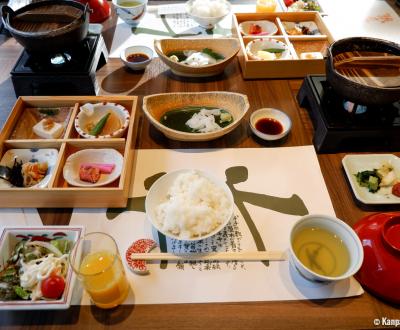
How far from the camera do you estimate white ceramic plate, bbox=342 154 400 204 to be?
1711 millimetres

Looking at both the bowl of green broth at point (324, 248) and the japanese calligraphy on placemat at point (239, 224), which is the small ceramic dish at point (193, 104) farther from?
the bowl of green broth at point (324, 248)

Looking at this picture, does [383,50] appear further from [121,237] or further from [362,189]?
[121,237]

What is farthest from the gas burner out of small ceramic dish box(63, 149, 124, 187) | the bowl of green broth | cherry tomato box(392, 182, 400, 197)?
cherry tomato box(392, 182, 400, 197)

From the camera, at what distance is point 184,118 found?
7.02ft

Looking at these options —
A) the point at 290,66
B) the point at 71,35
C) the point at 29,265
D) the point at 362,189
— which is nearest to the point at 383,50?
the point at 290,66

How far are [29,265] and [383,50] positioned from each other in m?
2.24

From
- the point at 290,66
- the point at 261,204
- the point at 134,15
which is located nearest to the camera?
the point at 261,204

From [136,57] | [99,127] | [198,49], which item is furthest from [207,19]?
[99,127]

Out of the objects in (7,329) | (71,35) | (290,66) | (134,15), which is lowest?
(7,329)

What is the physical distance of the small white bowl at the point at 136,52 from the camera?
248 centimetres

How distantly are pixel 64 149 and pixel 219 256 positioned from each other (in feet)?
3.39

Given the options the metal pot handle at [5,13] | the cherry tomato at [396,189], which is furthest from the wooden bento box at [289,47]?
the metal pot handle at [5,13]

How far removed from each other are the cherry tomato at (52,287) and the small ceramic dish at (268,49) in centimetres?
205

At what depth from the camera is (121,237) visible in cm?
159
